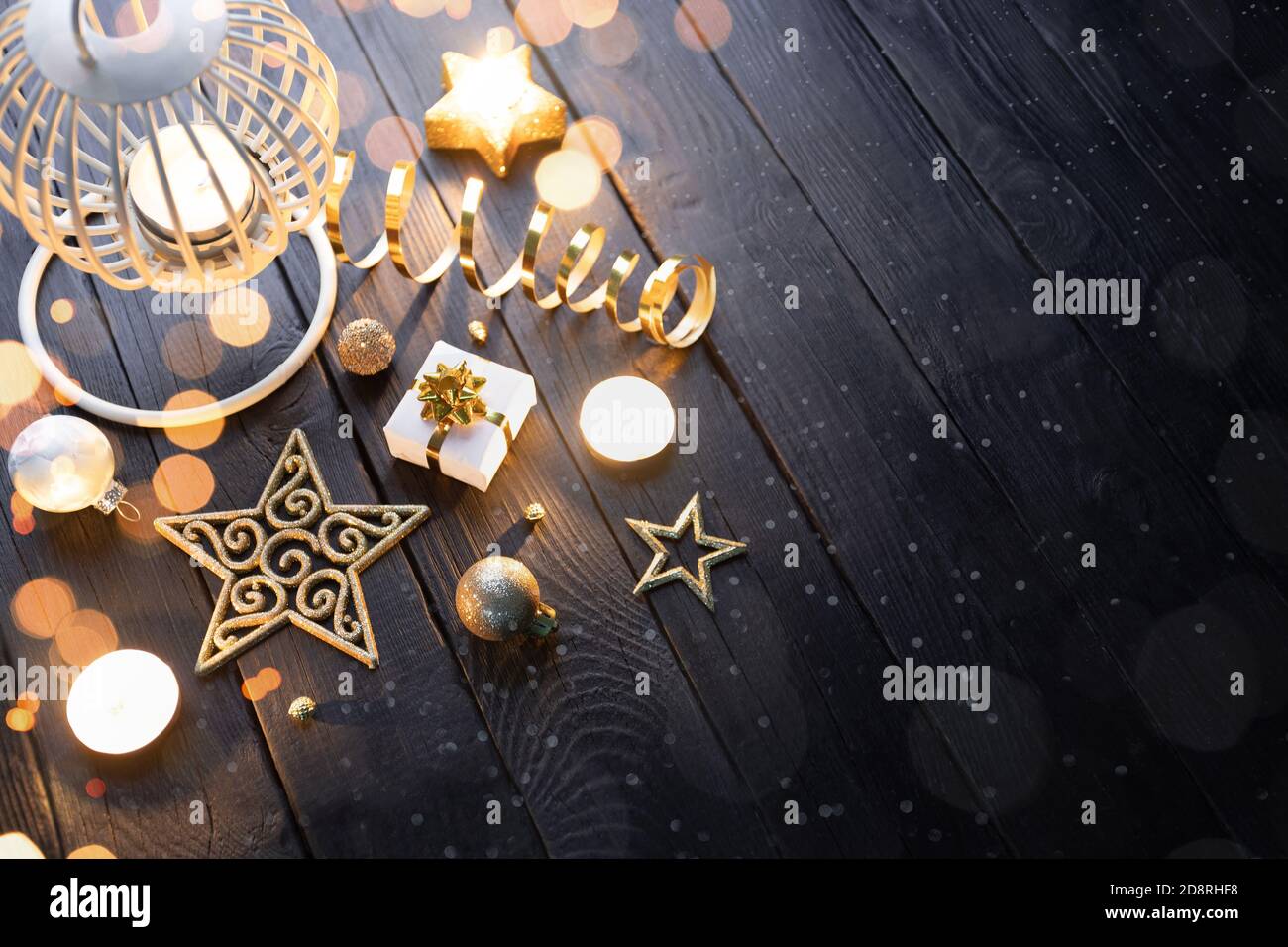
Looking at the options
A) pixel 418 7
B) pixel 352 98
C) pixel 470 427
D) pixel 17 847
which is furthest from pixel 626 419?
pixel 17 847

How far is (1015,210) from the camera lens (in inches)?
72.1

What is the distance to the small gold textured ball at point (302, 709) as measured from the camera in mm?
1503

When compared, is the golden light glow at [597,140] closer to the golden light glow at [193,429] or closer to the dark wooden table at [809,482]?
the dark wooden table at [809,482]

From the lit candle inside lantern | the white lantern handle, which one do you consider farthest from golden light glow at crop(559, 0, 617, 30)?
the lit candle inside lantern

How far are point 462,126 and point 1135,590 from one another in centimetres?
116

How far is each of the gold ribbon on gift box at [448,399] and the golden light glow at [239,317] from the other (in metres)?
0.30

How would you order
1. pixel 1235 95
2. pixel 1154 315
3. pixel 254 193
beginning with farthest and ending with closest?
pixel 1235 95 → pixel 1154 315 → pixel 254 193

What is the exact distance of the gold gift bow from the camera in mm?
1558

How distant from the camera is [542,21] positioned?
Result: 193 centimetres

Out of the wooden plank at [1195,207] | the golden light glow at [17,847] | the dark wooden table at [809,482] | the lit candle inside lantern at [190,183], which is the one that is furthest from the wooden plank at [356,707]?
the wooden plank at [1195,207]

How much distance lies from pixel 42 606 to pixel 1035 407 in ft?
4.49

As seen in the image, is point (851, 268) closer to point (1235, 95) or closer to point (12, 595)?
point (1235, 95)

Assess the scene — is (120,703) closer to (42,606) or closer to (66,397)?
(42,606)

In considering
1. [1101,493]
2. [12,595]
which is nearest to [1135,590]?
[1101,493]
